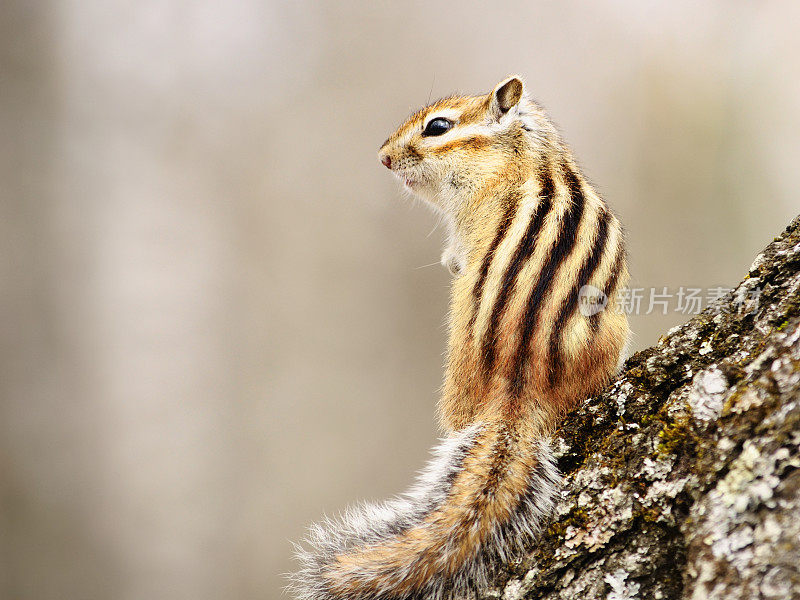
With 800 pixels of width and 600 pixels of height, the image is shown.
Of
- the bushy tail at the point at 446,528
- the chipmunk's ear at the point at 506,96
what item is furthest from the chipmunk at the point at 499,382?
the chipmunk's ear at the point at 506,96

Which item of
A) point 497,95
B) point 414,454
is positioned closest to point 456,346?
point 497,95

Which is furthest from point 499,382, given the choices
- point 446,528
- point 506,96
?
point 506,96

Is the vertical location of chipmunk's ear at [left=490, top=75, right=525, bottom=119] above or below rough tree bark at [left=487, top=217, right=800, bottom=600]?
above

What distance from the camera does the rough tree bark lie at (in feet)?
3.66

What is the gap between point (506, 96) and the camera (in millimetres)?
2668

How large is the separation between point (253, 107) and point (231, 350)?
1786 millimetres

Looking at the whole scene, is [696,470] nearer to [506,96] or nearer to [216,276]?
[506,96]

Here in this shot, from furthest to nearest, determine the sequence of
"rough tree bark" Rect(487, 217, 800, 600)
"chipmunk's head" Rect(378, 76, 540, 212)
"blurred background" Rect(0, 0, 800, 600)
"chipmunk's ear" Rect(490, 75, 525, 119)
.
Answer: "blurred background" Rect(0, 0, 800, 600)
"chipmunk's ear" Rect(490, 75, 525, 119)
"chipmunk's head" Rect(378, 76, 540, 212)
"rough tree bark" Rect(487, 217, 800, 600)

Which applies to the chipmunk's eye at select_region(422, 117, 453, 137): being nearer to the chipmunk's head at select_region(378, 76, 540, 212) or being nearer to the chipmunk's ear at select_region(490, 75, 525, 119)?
the chipmunk's head at select_region(378, 76, 540, 212)

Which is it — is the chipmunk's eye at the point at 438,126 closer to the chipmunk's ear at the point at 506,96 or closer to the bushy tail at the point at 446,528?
the chipmunk's ear at the point at 506,96

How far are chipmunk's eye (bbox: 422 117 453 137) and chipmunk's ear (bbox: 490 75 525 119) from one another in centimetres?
19

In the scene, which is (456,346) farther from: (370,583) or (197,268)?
(197,268)

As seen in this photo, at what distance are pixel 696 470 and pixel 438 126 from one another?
72.1 inches

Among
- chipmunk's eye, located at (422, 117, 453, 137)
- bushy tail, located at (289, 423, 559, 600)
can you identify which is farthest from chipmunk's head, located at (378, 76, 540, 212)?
bushy tail, located at (289, 423, 559, 600)
